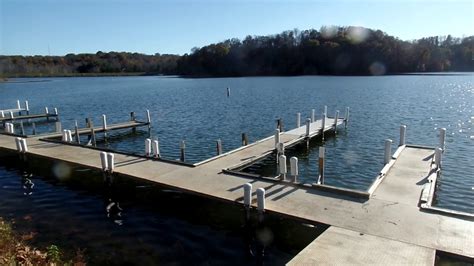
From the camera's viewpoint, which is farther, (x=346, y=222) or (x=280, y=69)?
(x=280, y=69)

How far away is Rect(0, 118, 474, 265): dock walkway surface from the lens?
811cm

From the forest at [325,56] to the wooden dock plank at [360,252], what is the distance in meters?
116

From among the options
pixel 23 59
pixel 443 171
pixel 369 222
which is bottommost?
pixel 443 171

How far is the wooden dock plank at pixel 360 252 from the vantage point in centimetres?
767

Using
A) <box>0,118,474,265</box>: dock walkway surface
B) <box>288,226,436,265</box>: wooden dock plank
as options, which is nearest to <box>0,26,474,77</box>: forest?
<box>0,118,474,265</box>: dock walkway surface

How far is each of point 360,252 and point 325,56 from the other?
12428 cm

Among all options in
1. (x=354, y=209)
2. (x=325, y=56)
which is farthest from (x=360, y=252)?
(x=325, y=56)

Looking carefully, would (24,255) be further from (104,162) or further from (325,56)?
(325,56)

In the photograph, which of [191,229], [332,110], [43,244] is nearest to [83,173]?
[43,244]

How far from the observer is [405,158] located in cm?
1648

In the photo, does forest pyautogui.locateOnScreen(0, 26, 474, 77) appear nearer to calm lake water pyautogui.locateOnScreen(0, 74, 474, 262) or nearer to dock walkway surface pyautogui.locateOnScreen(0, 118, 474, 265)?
calm lake water pyautogui.locateOnScreen(0, 74, 474, 262)

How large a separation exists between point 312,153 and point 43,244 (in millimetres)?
16011

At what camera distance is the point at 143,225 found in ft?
40.5

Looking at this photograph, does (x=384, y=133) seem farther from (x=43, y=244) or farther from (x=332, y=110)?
(x=43, y=244)
